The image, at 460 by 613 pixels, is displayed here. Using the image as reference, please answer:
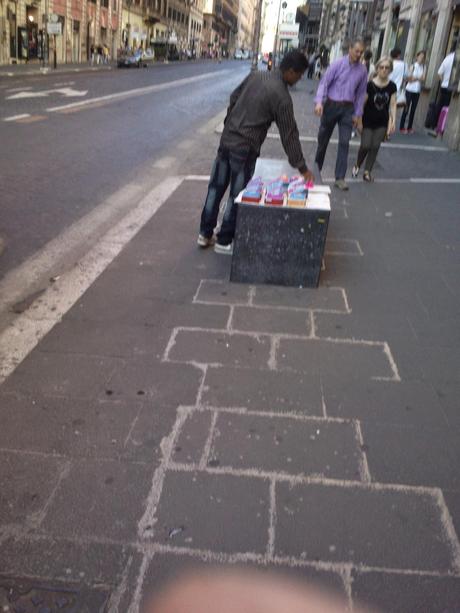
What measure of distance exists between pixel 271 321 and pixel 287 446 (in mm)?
1350

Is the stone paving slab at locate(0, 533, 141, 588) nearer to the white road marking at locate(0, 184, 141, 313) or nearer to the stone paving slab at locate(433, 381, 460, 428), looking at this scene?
the stone paving slab at locate(433, 381, 460, 428)

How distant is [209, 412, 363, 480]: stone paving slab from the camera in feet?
8.35

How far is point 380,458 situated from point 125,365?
4.75ft

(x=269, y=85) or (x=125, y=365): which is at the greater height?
(x=269, y=85)

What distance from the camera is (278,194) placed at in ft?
14.5

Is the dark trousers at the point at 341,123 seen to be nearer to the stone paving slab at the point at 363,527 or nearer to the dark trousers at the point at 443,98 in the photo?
the stone paving slab at the point at 363,527

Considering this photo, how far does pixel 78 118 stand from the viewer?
1404cm

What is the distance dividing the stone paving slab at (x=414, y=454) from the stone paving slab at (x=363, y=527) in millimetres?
111

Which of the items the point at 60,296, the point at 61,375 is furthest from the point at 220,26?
the point at 61,375

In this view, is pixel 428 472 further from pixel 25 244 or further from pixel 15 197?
pixel 15 197

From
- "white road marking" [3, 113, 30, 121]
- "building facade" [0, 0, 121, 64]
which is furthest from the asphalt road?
"building facade" [0, 0, 121, 64]

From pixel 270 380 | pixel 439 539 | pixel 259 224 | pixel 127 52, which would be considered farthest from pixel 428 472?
pixel 127 52

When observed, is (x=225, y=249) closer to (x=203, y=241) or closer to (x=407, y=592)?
(x=203, y=241)

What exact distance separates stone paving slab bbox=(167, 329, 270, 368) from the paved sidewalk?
0.04 feet
